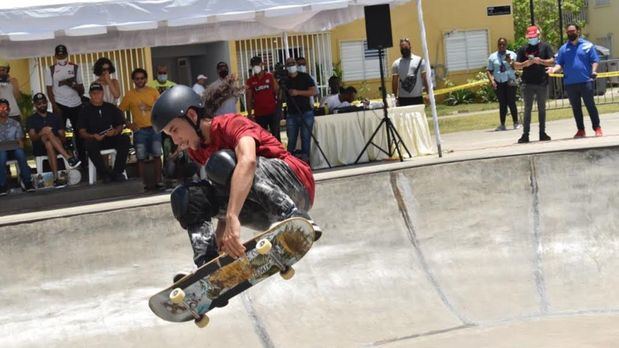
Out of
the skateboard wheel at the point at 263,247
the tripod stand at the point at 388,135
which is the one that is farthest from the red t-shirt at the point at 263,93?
the skateboard wheel at the point at 263,247

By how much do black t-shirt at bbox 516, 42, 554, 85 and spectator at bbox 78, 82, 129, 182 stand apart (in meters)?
5.93

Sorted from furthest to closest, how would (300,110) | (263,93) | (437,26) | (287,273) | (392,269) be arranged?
(437,26), (263,93), (300,110), (392,269), (287,273)

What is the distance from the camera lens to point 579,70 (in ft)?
44.3

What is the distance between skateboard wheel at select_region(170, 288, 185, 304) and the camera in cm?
555

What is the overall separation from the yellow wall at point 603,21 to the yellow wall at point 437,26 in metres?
12.4

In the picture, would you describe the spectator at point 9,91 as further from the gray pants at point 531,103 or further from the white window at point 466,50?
the white window at point 466,50

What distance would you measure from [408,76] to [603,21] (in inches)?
1279

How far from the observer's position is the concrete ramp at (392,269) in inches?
314

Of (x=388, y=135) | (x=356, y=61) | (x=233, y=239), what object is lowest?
(x=388, y=135)

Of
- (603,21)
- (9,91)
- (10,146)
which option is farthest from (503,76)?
(603,21)

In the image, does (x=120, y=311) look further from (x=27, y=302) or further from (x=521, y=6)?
(x=521, y=6)

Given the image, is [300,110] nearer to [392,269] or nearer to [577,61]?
[577,61]

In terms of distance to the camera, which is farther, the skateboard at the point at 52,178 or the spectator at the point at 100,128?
the skateboard at the point at 52,178

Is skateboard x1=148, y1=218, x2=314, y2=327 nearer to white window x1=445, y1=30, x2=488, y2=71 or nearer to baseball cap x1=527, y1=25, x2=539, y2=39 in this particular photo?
baseball cap x1=527, y1=25, x2=539, y2=39
